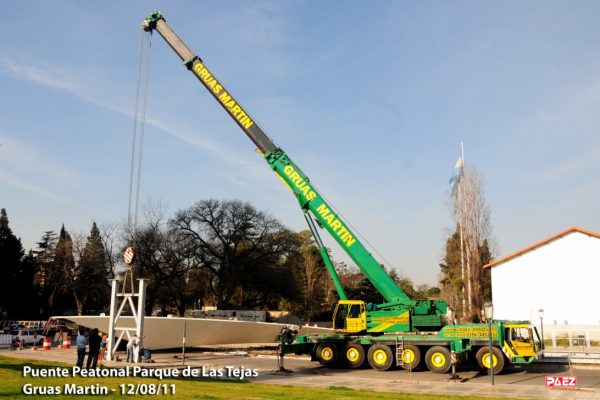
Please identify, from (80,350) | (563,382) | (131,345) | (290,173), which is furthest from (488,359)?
(80,350)

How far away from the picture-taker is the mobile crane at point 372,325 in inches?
784

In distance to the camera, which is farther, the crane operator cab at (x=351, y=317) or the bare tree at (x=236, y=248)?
the bare tree at (x=236, y=248)

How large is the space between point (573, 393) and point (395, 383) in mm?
5055

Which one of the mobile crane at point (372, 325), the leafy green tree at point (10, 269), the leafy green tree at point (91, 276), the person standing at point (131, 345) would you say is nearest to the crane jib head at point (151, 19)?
the mobile crane at point (372, 325)

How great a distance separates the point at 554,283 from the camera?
115 ft

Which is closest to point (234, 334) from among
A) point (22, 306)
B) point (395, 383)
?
point (395, 383)

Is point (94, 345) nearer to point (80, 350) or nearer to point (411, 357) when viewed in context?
point (80, 350)

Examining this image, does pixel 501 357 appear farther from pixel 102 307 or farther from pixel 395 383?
pixel 102 307

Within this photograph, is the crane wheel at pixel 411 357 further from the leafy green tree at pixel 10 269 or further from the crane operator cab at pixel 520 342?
the leafy green tree at pixel 10 269

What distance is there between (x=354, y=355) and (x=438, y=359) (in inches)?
137

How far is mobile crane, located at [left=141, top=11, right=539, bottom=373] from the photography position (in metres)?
19.9

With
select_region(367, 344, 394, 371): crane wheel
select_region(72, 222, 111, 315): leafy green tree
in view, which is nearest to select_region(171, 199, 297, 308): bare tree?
select_region(72, 222, 111, 315): leafy green tree

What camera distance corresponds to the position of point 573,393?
14688 mm

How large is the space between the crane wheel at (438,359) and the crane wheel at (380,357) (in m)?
1.45
